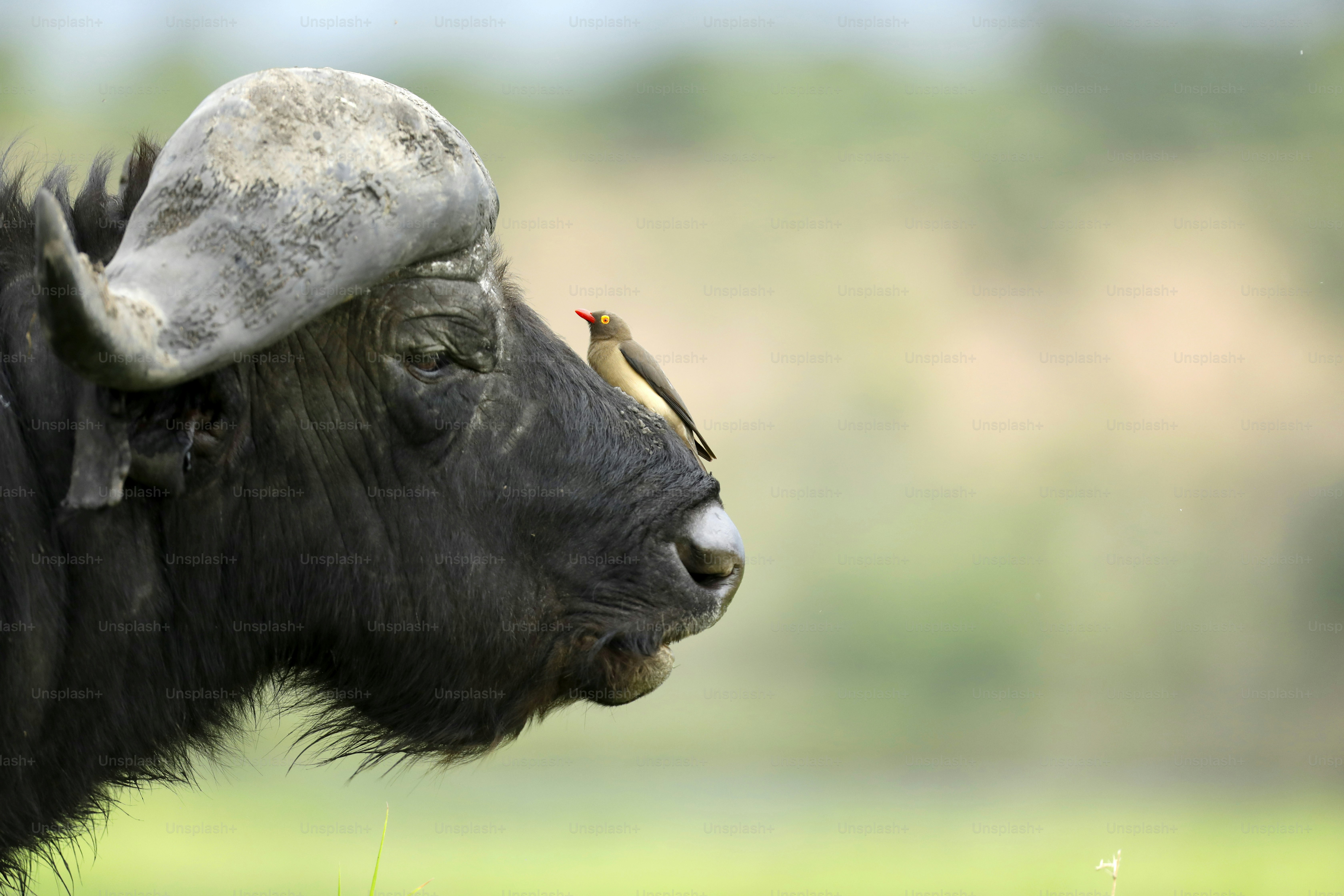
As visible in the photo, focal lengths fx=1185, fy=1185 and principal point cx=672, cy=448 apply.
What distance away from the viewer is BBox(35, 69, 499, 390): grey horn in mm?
2896

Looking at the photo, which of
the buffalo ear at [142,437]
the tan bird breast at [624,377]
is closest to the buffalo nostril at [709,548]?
the tan bird breast at [624,377]

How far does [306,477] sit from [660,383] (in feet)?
5.34

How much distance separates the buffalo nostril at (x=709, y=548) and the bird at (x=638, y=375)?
0.64 m

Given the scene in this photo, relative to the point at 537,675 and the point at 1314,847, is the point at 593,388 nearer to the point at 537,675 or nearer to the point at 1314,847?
the point at 537,675

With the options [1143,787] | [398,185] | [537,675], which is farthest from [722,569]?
[1143,787]

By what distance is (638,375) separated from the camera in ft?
15.7

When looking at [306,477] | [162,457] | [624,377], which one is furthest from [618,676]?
[162,457]

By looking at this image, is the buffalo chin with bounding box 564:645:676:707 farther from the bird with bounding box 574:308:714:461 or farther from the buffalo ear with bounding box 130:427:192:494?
the buffalo ear with bounding box 130:427:192:494

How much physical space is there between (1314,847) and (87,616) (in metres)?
13.8

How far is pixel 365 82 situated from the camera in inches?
135

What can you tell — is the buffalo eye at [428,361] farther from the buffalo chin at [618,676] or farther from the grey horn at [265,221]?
the buffalo chin at [618,676]

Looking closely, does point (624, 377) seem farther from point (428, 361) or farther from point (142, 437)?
point (142, 437)

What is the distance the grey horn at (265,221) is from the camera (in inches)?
114

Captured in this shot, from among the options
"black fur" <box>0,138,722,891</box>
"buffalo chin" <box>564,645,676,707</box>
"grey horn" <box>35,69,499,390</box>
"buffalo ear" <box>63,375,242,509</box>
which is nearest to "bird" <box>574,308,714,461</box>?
"black fur" <box>0,138,722,891</box>
